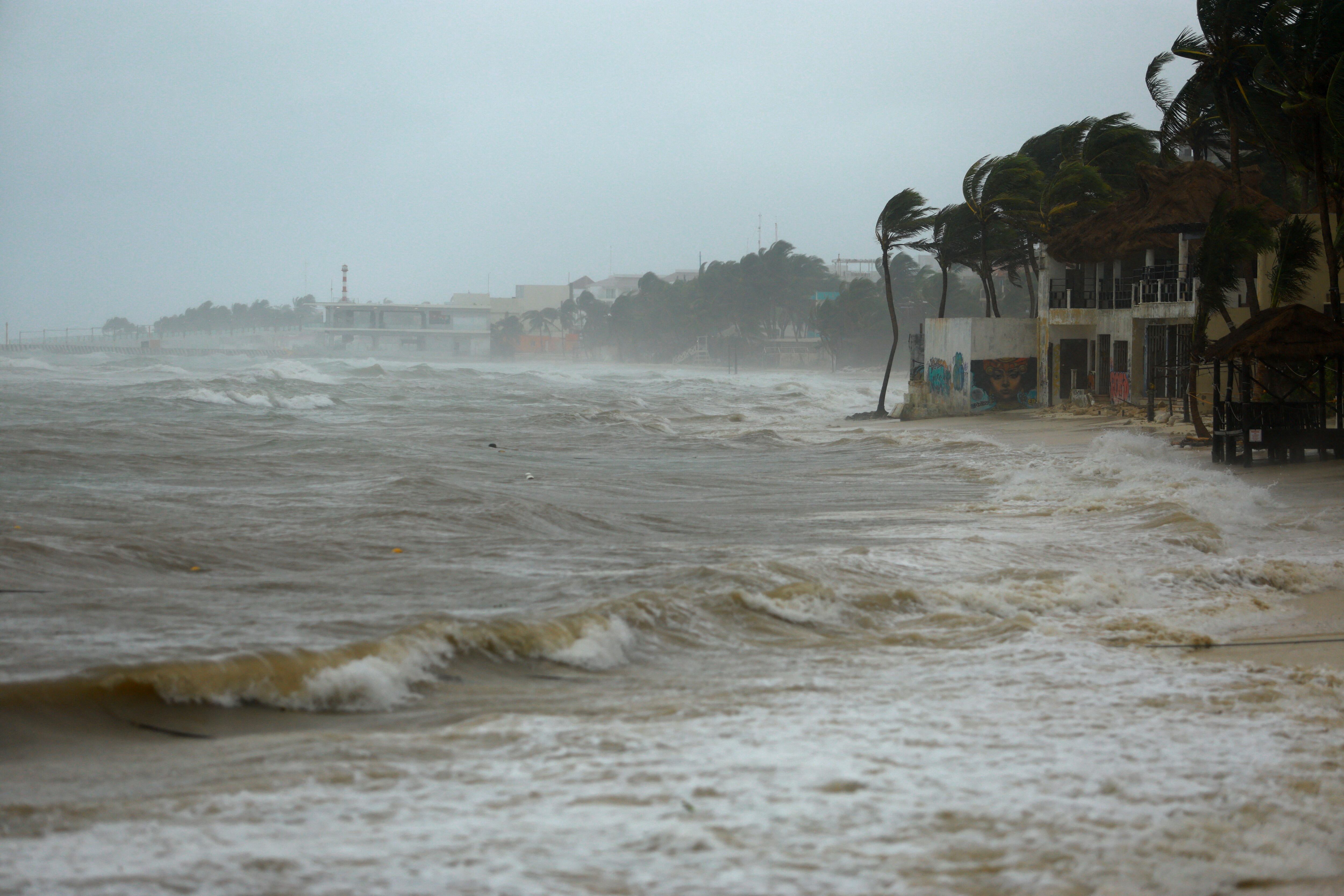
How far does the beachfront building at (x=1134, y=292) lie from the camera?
27875 mm

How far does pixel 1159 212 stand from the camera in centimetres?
2911

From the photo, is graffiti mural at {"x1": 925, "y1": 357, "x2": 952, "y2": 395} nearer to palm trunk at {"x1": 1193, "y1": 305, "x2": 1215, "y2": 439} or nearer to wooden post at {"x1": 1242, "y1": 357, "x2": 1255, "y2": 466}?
palm trunk at {"x1": 1193, "y1": 305, "x2": 1215, "y2": 439}

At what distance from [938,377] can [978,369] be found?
122cm

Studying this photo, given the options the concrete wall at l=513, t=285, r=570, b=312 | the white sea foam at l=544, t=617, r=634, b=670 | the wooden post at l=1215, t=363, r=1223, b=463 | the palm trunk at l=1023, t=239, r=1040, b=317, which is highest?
the concrete wall at l=513, t=285, r=570, b=312

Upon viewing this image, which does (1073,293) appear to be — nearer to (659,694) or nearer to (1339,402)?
(1339,402)

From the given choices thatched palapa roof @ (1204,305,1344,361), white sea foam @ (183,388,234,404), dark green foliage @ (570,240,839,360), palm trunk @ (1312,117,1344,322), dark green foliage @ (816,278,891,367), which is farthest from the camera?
dark green foliage @ (570,240,839,360)

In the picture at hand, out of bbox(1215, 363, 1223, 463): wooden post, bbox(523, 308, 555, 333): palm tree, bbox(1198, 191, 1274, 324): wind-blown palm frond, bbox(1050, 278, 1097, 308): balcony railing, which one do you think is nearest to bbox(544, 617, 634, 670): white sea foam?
bbox(1215, 363, 1223, 463): wooden post

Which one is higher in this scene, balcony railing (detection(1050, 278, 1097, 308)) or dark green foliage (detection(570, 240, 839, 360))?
dark green foliage (detection(570, 240, 839, 360))

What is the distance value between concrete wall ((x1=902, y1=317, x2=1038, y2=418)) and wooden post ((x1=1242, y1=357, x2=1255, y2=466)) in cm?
1630

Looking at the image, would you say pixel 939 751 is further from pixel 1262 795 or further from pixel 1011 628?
pixel 1011 628

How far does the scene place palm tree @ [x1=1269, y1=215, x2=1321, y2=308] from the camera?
58.1ft

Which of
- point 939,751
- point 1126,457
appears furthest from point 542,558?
point 1126,457

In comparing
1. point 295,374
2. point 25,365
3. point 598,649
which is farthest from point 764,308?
point 598,649

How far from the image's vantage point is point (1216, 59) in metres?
19.4
